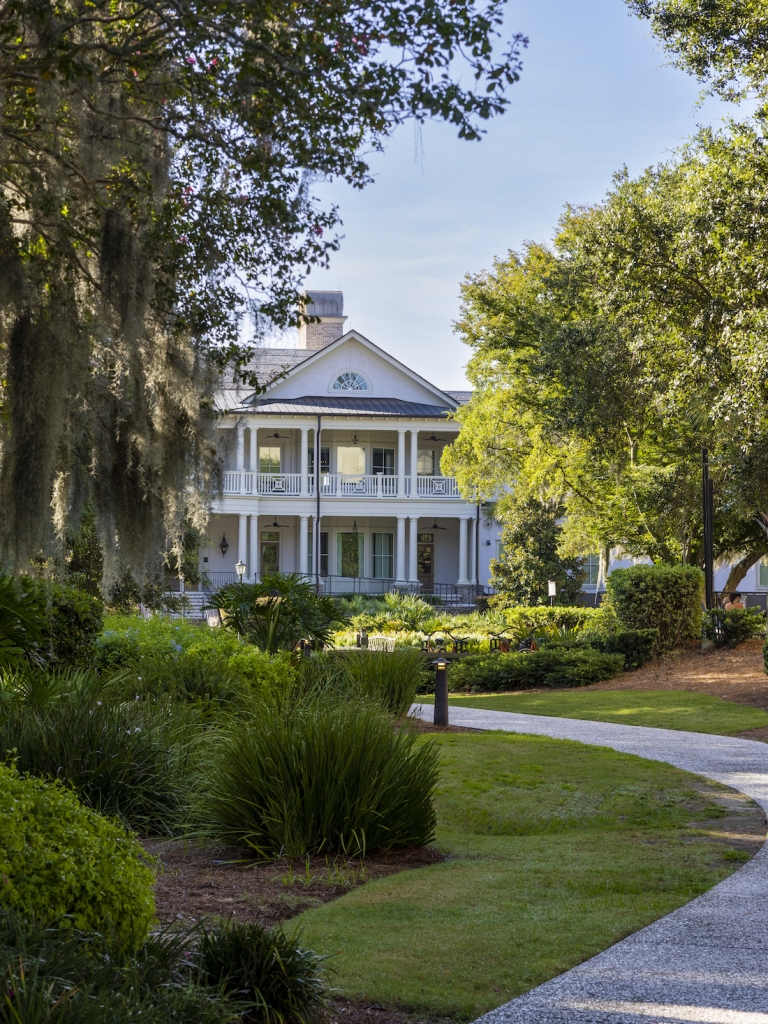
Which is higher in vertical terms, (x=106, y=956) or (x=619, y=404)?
(x=619, y=404)

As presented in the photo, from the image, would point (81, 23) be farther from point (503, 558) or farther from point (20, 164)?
point (503, 558)

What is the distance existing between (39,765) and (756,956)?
12.2ft

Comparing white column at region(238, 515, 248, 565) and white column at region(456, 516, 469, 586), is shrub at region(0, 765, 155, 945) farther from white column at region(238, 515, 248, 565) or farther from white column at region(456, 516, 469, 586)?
white column at region(456, 516, 469, 586)

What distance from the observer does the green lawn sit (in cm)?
1225

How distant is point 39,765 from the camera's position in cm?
584

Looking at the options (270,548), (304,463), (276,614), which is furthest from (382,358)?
(276,614)

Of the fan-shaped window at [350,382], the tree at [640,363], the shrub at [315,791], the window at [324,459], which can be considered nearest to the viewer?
the shrub at [315,791]

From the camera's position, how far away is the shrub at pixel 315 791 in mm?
5598

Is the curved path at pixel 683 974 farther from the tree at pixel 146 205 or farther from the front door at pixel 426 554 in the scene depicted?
the front door at pixel 426 554

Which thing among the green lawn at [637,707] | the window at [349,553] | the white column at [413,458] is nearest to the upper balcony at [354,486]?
the white column at [413,458]

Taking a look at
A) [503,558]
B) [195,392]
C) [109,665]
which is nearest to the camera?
[195,392]

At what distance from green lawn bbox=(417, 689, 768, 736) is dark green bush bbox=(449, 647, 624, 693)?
0.57m

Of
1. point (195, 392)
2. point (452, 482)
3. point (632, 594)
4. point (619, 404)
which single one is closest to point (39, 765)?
point (195, 392)

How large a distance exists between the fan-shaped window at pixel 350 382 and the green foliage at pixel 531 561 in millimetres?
12276
